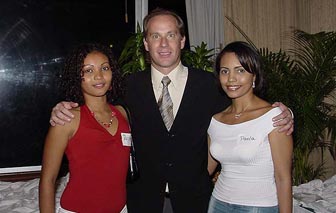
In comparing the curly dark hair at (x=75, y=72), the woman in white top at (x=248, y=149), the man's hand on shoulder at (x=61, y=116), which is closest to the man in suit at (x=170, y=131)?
the woman in white top at (x=248, y=149)

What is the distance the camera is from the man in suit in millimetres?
1979

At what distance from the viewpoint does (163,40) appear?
6.61 feet

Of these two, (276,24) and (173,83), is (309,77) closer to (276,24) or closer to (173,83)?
(276,24)

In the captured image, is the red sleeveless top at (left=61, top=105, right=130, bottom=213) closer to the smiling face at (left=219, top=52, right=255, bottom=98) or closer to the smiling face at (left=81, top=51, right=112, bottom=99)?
the smiling face at (left=81, top=51, right=112, bottom=99)

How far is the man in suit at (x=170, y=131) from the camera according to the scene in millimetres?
1979

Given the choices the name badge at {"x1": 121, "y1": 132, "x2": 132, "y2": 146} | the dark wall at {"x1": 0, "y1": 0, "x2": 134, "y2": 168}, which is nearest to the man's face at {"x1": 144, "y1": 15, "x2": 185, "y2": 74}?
the name badge at {"x1": 121, "y1": 132, "x2": 132, "y2": 146}

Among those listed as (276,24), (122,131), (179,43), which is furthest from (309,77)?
(122,131)

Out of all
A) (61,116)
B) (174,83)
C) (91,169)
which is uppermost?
(174,83)

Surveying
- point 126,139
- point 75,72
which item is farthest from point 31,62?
point 126,139

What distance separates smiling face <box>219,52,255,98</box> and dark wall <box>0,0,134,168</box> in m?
2.75

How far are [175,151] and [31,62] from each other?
2.67 m

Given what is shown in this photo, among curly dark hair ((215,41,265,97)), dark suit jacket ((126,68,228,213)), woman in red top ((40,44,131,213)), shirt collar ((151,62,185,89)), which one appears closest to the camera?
woman in red top ((40,44,131,213))

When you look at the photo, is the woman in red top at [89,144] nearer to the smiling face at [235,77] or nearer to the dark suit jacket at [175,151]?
the dark suit jacket at [175,151]

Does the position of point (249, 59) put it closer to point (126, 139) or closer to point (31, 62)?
point (126, 139)
